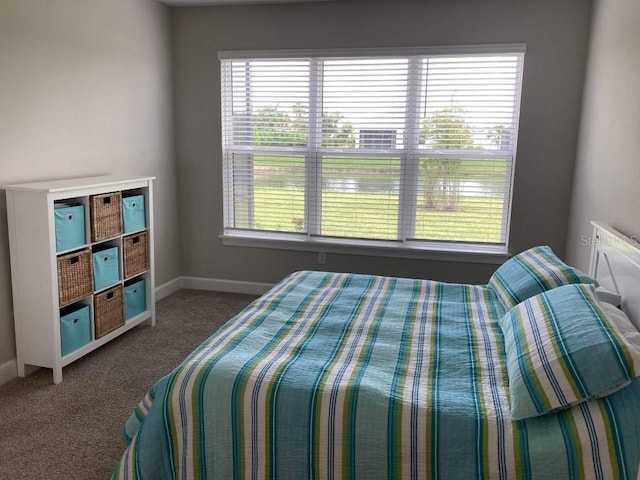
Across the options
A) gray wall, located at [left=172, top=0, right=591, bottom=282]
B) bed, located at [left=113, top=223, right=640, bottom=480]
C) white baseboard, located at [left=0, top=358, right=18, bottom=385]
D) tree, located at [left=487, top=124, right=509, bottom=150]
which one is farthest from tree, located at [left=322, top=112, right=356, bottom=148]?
white baseboard, located at [left=0, top=358, right=18, bottom=385]

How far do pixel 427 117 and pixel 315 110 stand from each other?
2.97ft

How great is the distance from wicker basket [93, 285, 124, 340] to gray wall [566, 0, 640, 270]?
3016mm

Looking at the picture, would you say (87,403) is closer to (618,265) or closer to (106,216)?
(106,216)

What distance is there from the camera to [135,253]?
12.0 ft

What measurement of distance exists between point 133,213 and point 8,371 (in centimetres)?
121

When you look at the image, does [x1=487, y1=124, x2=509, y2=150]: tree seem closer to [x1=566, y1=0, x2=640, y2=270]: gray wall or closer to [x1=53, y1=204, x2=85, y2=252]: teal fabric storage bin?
[x1=566, y1=0, x2=640, y2=270]: gray wall

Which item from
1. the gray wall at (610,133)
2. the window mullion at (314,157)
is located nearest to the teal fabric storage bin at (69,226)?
the window mullion at (314,157)

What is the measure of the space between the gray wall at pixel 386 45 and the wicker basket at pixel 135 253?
3.21 ft

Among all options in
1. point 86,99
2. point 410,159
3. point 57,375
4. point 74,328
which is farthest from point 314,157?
point 57,375

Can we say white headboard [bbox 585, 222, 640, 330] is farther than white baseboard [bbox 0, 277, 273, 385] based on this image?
No

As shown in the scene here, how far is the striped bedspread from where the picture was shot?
5.20 feet

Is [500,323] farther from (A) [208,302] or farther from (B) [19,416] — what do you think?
(A) [208,302]

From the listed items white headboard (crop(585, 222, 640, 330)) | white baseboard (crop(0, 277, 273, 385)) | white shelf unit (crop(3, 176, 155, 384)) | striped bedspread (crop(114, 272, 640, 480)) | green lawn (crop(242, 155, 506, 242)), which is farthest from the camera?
white baseboard (crop(0, 277, 273, 385))

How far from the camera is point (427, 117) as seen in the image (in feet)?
13.4
